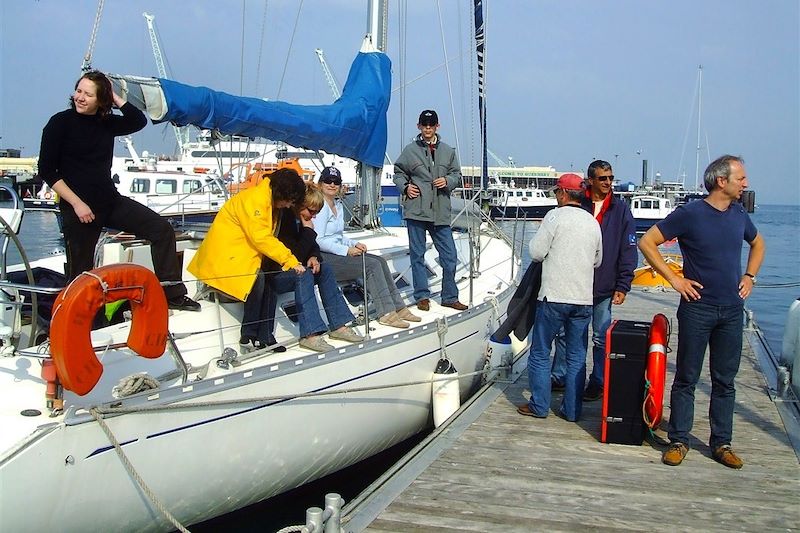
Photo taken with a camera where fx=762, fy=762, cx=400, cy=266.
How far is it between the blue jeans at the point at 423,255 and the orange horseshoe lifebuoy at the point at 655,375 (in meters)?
2.38

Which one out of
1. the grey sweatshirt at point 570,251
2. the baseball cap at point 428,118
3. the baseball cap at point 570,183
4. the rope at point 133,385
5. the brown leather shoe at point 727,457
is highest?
the baseball cap at point 428,118

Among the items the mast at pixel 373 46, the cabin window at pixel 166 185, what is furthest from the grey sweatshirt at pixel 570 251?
the cabin window at pixel 166 185

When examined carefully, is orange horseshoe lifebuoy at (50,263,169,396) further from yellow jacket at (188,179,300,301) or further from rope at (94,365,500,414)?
yellow jacket at (188,179,300,301)

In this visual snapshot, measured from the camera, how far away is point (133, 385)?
13.2 ft

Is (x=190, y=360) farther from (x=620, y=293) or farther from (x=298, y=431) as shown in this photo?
(x=620, y=293)

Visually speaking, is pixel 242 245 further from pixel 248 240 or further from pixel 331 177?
pixel 331 177

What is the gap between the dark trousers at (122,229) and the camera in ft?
15.8

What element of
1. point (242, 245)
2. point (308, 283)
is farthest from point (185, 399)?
point (308, 283)

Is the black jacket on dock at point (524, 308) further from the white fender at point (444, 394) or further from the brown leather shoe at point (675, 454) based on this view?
the brown leather shoe at point (675, 454)

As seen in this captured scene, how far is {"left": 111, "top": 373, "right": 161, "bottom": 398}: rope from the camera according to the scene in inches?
157

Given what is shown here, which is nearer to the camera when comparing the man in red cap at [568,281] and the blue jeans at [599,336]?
the man in red cap at [568,281]

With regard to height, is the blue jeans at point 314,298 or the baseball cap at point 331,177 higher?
the baseball cap at point 331,177

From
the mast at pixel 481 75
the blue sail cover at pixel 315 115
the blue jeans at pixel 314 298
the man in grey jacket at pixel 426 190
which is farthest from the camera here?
the mast at pixel 481 75

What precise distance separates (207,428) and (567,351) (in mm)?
2639
